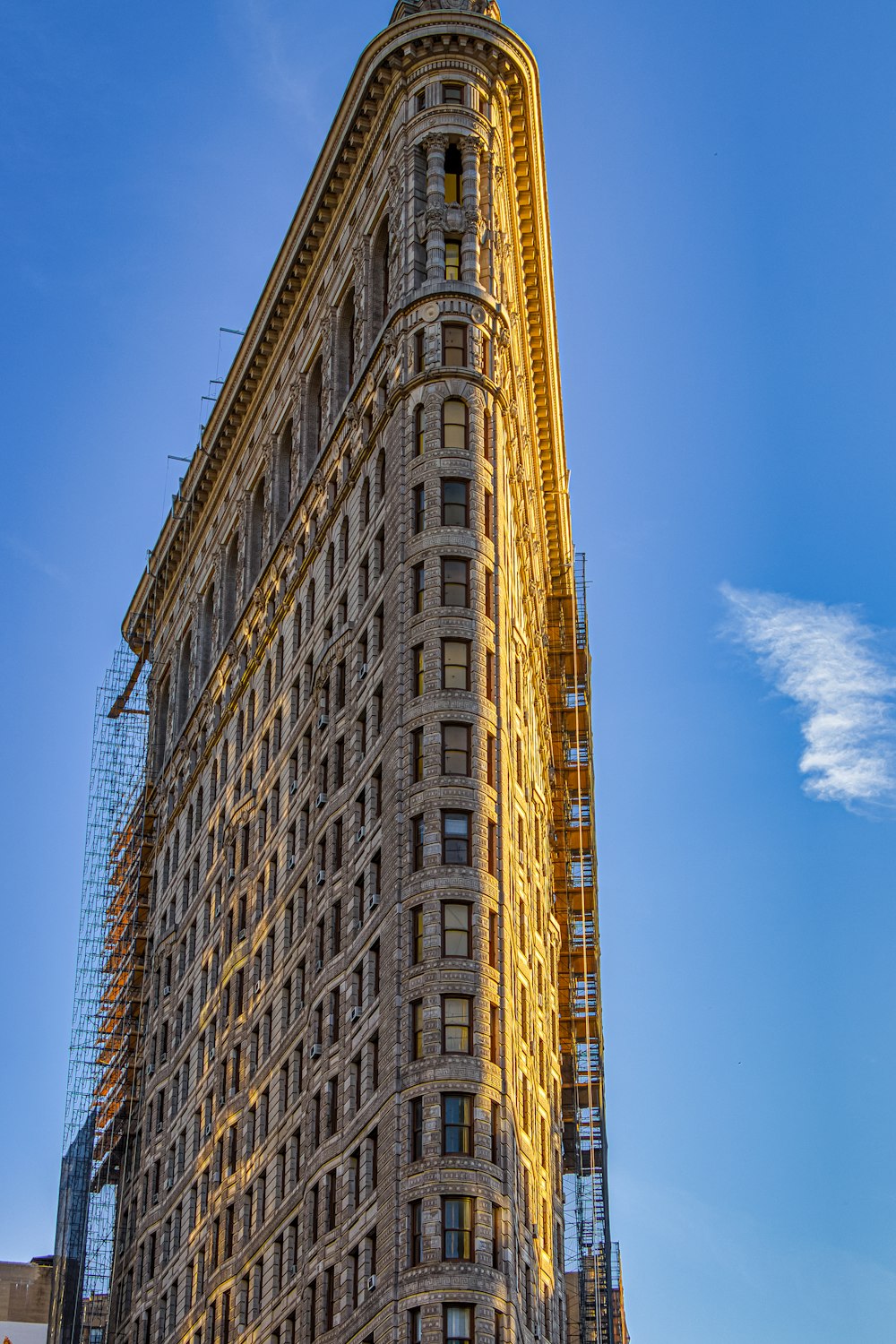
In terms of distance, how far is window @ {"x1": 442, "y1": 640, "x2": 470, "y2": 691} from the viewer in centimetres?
7281

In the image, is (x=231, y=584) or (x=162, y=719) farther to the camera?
(x=162, y=719)

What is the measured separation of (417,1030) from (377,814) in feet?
32.9

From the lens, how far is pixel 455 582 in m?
74.9

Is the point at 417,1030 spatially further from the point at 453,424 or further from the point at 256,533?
the point at 256,533

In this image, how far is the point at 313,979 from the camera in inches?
3034

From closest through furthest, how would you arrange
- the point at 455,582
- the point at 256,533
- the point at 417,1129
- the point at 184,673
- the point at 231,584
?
the point at 417,1129 < the point at 455,582 < the point at 256,533 < the point at 231,584 < the point at 184,673

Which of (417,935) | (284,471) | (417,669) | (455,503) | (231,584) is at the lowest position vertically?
(417,935)

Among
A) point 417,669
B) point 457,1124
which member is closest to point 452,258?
point 417,669

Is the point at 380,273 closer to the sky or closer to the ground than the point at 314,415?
closer to the sky

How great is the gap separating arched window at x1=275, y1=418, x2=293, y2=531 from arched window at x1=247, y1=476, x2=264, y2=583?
3060mm

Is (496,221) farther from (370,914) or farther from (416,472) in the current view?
(370,914)

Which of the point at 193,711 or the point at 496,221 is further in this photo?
the point at 193,711

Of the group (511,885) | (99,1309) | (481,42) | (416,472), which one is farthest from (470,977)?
(99,1309)

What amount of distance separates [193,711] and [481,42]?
38.5m
